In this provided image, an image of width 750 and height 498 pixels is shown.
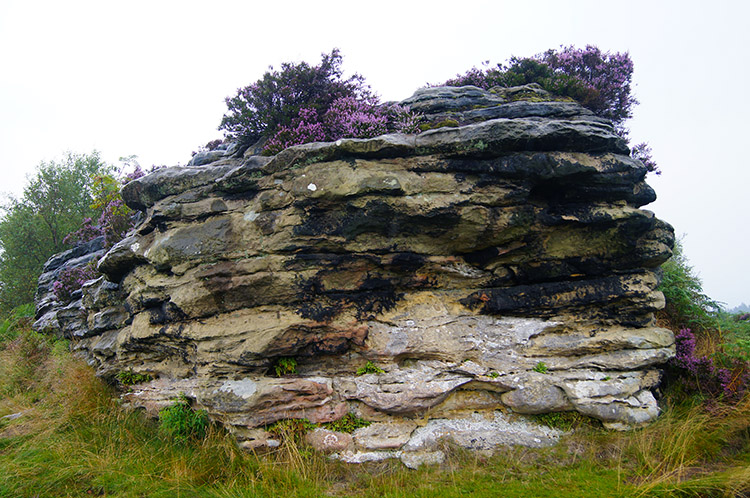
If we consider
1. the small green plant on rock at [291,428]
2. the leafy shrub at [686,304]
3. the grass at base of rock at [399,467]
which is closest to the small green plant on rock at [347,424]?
the small green plant on rock at [291,428]

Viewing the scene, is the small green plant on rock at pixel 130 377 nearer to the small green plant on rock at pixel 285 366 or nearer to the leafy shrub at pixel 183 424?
the leafy shrub at pixel 183 424

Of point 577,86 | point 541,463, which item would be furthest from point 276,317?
point 577,86

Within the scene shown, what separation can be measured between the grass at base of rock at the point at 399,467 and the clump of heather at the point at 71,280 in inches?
297

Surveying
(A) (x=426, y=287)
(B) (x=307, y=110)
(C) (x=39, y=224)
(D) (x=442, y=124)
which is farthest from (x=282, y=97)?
(C) (x=39, y=224)

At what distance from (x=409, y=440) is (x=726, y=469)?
18.0ft

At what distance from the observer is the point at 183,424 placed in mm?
7812

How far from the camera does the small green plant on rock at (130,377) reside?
933 cm

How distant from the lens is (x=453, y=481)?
20.5 ft

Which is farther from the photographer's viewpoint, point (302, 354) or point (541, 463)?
point (302, 354)

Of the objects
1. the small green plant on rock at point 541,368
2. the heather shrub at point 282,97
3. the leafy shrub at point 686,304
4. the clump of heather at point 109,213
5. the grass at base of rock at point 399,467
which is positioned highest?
the heather shrub at point 282,97

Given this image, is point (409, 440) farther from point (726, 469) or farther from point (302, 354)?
point (726, 469)

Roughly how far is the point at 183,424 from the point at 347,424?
11.9 feet

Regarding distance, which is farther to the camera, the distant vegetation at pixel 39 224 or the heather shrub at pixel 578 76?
the distant vegetation at pixel 39 224

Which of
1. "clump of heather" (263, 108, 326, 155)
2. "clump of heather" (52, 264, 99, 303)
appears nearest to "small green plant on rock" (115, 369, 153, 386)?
"clump of heather" (263, 108, 326, 155)
